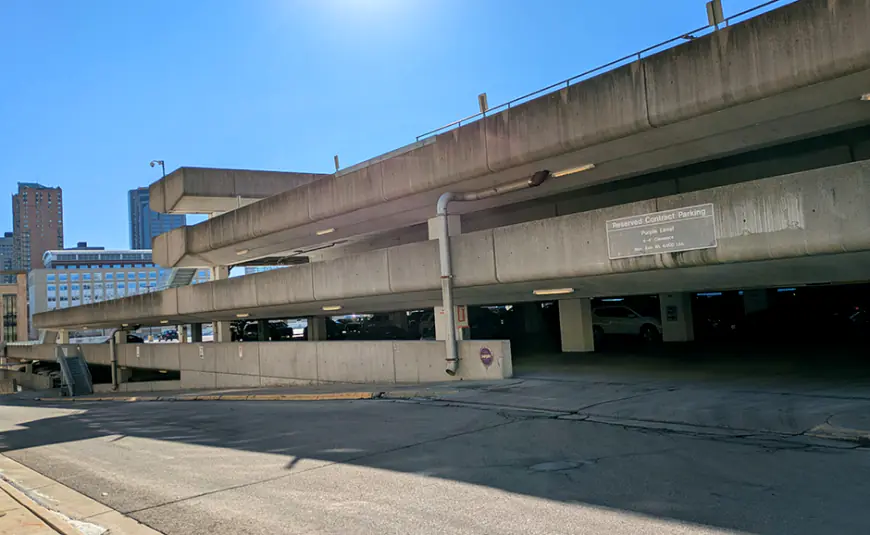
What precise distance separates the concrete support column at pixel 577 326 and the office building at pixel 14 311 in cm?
11659

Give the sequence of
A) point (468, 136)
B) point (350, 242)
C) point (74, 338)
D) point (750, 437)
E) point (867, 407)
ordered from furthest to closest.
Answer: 1. point (74, 338)
2. point (350, 242)
3. point (468, 136)
4. point (867, 407)
5. point (750, 437)

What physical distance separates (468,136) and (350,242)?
544 inches

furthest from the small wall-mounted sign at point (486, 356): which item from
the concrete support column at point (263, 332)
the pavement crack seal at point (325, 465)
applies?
the concrete support column at point (263, 332)

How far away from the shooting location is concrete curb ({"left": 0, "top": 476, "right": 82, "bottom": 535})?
220 inches

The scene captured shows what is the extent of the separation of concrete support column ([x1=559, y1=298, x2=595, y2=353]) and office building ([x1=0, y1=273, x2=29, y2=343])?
117m

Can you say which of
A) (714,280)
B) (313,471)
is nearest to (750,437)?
(313,471)

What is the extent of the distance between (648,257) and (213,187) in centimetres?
2450

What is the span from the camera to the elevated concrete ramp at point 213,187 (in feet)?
101

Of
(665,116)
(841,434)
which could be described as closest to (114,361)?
(665,116)

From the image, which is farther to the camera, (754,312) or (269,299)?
(754,312)

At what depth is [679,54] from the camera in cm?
1238

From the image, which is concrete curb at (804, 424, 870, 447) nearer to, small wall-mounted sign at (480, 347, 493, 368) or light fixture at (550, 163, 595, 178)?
light fixture at (550, 163, 595, 178)

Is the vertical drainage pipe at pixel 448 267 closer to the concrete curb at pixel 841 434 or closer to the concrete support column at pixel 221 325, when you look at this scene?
the concrete curb at pixel 841 434

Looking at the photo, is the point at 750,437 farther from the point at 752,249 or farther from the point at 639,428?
the point at 752,249
